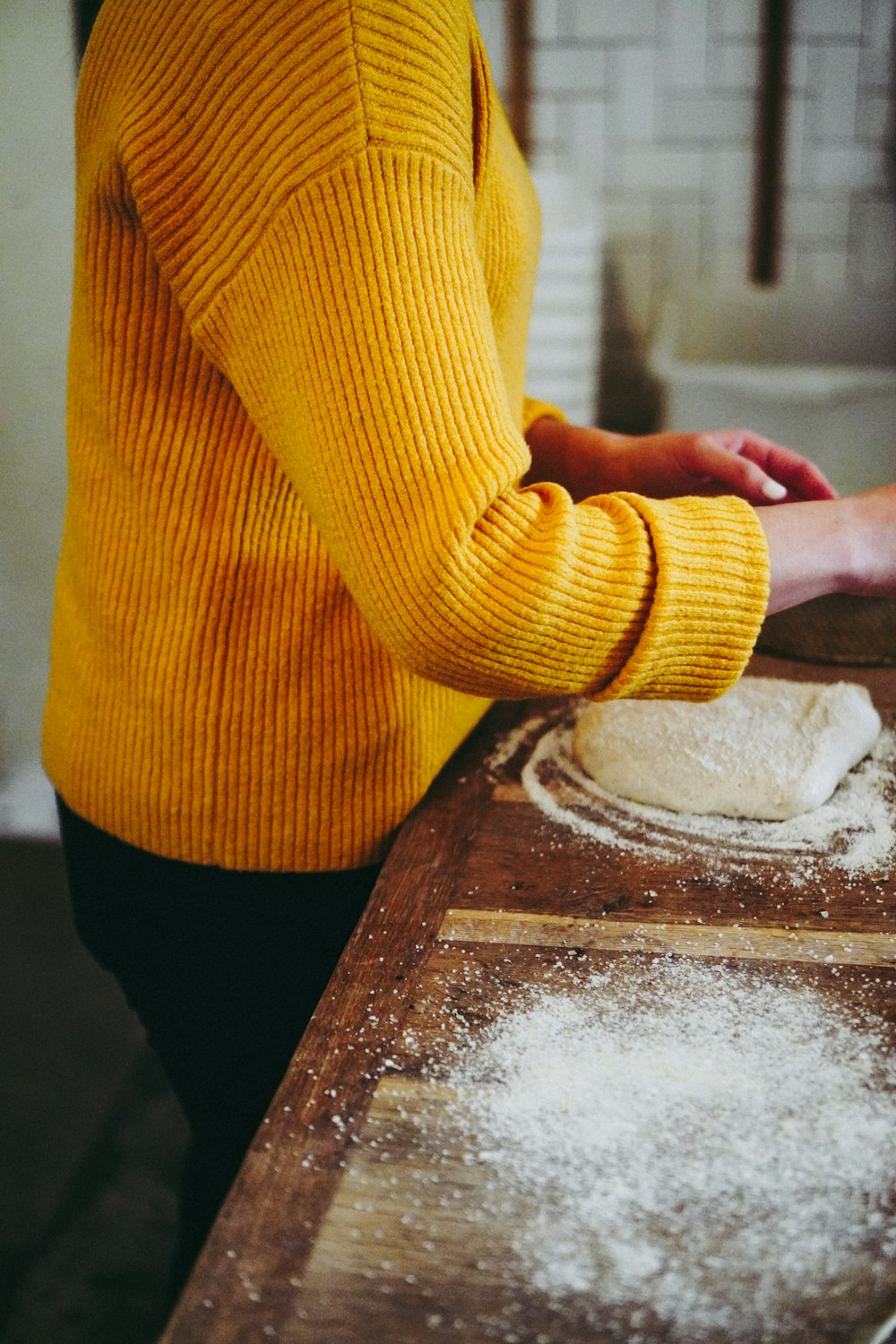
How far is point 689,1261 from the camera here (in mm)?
452

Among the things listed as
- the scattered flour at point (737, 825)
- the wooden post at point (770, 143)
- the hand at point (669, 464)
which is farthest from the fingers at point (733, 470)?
the wooden post at point (770, 143)

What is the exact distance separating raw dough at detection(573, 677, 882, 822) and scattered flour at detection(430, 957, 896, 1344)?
0.68ft

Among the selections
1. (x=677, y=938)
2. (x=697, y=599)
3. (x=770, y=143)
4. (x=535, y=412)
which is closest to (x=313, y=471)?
(x=697, y=599)

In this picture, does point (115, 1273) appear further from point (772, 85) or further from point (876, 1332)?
point (772, 85)

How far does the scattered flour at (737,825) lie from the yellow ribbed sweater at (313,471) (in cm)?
10

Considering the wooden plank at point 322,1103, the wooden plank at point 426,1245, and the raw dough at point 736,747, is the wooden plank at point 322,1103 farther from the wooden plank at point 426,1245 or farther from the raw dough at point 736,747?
the raw dough at point 736,747

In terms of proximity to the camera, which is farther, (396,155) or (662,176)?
(662,176)

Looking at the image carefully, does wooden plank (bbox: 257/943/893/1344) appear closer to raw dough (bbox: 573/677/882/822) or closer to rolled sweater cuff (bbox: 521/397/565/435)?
raw dough (bbox: 573/677/882/822)

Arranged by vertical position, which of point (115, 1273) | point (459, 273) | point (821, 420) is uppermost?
point (459, 273)

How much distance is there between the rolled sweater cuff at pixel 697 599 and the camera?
0.63m

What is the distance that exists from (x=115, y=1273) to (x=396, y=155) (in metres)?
1.49

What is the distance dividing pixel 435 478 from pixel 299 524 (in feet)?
0.63

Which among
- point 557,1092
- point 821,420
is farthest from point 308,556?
point 821,420

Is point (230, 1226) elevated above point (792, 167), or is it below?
below
